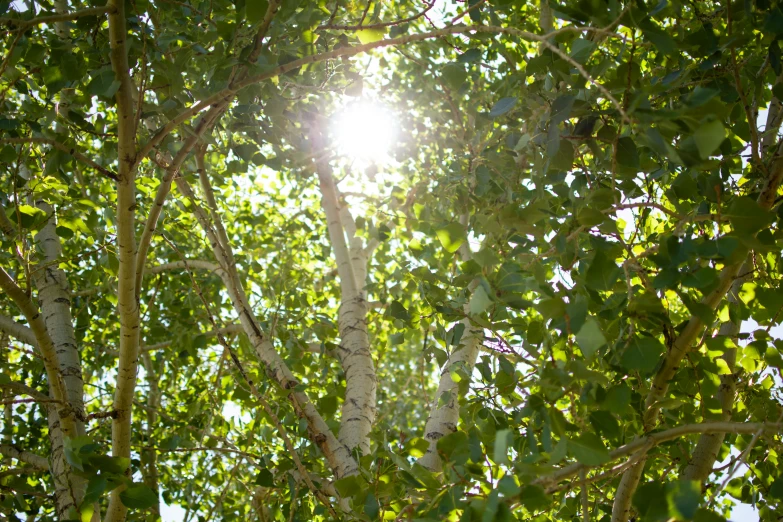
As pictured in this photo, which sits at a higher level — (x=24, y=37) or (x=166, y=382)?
(x=166, y=382)

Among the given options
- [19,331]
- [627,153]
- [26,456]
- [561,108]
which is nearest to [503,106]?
[561,108]

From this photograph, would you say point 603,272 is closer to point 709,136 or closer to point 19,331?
point 709,136

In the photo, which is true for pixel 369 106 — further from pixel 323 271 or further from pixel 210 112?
pixel 210 112

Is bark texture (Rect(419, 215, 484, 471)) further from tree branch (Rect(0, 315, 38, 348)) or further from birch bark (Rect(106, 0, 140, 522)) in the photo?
tree branch (Rect(0, 315, 38, 348))

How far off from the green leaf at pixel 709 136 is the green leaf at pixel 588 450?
547 millimetres

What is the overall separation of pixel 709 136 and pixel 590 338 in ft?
1.23

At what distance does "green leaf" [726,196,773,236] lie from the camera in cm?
123

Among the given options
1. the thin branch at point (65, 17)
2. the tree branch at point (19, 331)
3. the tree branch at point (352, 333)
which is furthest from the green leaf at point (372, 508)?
the tree branch at point (19, 331)

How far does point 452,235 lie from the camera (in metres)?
1.52

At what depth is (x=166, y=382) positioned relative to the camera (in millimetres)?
4582

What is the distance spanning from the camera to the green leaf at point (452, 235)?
1.51 meters

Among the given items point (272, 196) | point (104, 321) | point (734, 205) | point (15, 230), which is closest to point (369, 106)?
point (272, 196)

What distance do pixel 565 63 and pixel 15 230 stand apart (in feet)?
6.23

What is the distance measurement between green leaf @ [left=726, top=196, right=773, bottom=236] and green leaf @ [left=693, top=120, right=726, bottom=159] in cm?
33
